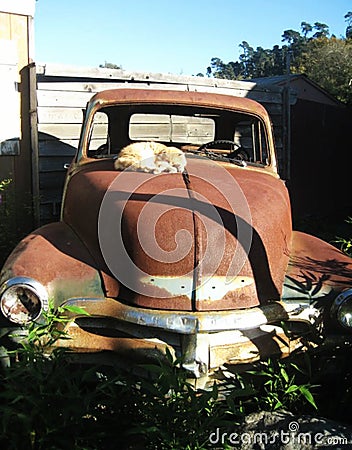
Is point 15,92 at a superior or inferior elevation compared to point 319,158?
superior

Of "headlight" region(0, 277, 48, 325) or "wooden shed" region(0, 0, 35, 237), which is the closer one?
"headlight" region(0, 277, 48, 325)

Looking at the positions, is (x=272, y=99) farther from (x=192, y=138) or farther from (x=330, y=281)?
(x=330, y=281)

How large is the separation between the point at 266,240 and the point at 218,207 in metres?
0.32

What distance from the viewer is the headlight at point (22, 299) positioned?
2.71 metres

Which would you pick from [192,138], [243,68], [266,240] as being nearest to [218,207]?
[266,240]

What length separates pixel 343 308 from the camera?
290 cm

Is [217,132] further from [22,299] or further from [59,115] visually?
[22,299]

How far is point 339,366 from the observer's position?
2.96 m

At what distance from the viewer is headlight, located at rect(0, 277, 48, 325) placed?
2705mm

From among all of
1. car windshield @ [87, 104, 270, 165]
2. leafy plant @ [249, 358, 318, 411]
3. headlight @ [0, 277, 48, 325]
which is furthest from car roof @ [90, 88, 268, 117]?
leafy plant @ [249, 358, 318, 411]

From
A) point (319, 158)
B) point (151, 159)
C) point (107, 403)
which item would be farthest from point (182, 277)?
point (319, 158)

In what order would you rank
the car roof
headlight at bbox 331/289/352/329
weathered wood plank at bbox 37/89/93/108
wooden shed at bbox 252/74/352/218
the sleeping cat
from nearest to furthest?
headlight at bbox 331/289/352/329 → the sleeping cat → the car roof → weathered wood plank at bbox 37/89/93/108 → wooden shed at bbox 252/74/352/218

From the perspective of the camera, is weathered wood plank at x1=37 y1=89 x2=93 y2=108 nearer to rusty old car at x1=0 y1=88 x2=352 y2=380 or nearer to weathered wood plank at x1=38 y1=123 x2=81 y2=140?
weathered wood plank at x1=38 y1=123 x2=81 y2=140

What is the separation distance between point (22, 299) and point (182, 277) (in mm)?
795
